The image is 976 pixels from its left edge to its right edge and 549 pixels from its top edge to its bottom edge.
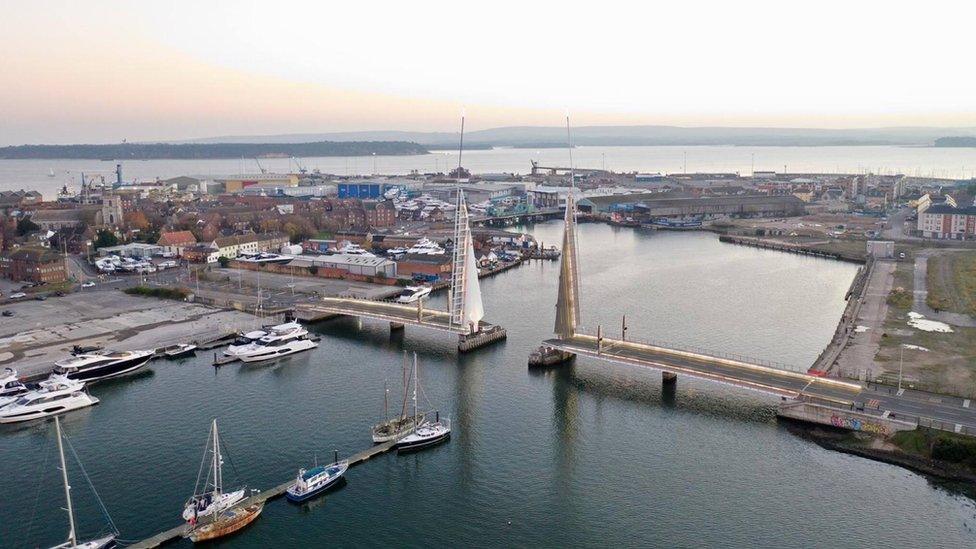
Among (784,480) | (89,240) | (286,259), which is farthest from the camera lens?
(89,240)

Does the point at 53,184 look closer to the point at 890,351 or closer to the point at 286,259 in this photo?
the point at 286,259

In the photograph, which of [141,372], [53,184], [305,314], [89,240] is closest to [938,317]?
[305,314]

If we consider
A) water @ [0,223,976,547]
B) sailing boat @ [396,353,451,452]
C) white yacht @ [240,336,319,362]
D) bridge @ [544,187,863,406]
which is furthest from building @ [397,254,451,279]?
sailing boat @ [396,353,451,452]

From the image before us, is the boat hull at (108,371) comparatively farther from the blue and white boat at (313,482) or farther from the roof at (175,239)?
the roof at (175,239)

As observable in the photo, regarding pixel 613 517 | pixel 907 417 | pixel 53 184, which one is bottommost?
pixel 613 517

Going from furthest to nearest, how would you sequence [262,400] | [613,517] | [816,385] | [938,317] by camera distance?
[938,317], [262,400], [816,385], [613,517]

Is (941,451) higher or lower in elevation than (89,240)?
lower

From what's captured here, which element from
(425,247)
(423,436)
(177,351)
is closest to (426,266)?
(425,247)
